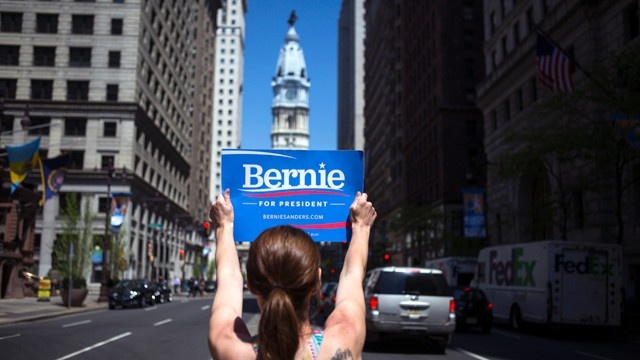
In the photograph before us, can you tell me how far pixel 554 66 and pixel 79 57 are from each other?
4719 centimetres

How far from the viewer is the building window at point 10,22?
62047 mm

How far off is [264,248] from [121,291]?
37.3 metres

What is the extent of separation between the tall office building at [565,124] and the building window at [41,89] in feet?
126

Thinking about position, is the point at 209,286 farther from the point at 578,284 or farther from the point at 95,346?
the point at 95,346

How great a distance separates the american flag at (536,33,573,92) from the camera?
28.1 meters

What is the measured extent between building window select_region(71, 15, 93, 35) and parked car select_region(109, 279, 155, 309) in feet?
104

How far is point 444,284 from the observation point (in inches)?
653

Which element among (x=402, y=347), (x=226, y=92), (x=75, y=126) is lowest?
(x=402, y=347)

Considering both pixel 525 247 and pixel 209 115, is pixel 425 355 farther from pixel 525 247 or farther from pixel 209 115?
pixel 209 115

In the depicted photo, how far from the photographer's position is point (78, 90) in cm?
6225

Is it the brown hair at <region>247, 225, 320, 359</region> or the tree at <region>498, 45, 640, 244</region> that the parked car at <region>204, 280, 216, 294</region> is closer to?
the tree at <region>498, 45, 640, 244</region>

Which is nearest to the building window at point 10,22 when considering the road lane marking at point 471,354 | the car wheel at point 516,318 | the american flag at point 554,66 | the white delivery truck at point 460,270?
the white delivery truck at point 460,270

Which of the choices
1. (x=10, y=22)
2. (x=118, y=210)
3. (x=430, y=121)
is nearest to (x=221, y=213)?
(x=118, y=210)

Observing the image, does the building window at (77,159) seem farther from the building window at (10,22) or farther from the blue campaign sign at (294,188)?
the blue campaign sign at (294,188)
